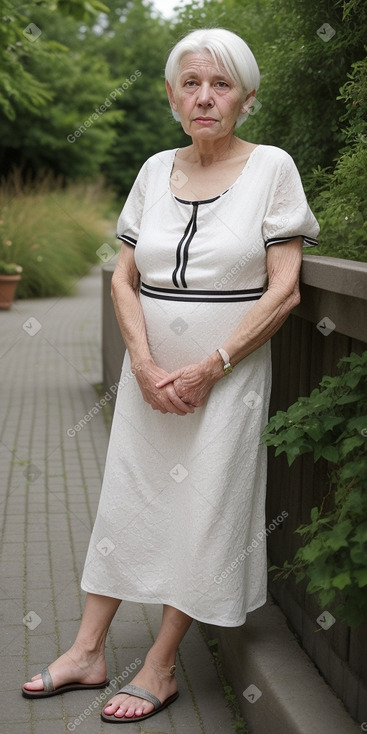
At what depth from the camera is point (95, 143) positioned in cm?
3362

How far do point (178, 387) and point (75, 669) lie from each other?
1.12 metres

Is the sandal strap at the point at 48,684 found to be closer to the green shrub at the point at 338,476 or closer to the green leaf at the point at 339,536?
the green shrub at the point at 338,476

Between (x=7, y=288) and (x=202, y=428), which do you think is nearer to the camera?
(x=202, y=428)

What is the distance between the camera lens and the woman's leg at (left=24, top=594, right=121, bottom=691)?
11.9ft

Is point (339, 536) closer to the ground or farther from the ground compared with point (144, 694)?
farther from the ground

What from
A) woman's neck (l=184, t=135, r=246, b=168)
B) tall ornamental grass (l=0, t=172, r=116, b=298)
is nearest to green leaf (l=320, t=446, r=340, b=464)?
woman's neck (l=184, t=135, r=246, b=168)

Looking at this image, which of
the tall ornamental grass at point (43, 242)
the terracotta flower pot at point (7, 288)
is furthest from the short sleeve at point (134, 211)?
the tall ornamental grass at point (43, 242)

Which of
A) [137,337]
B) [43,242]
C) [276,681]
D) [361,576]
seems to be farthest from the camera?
[43,242]

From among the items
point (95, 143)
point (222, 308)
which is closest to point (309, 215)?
point (222, 308)

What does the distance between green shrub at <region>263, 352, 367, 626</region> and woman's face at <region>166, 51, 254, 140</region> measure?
92 cm

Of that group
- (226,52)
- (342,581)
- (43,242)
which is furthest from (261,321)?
(43,242)

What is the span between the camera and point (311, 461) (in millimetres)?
3426

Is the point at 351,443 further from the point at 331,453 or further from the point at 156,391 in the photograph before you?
the point at 156,391

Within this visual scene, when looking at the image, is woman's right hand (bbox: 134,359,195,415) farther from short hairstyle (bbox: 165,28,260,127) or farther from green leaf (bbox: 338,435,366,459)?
short hairstyle (bbox: 165,28,260,127)
